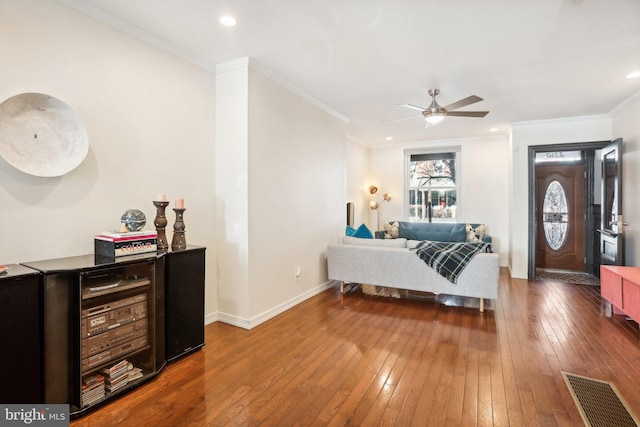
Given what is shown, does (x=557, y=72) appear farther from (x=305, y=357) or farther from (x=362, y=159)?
(x=362, y=159)

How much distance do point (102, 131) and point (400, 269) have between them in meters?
3.40

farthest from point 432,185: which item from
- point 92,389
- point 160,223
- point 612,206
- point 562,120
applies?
point 92,389

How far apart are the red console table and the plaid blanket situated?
53.8 inches

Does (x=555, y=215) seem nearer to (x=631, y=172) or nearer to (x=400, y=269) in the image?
(x=631, y=172)

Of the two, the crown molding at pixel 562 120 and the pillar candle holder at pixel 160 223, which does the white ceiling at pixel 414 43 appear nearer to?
the crown molding at pixel 562 120

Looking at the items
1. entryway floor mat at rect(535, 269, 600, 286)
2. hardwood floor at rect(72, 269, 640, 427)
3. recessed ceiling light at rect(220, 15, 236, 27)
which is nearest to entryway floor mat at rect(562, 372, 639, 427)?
hardwood floor at rect(72, 269, 640, 427)

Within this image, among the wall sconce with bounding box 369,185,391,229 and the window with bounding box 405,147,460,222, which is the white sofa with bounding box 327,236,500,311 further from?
the window with bounding box 405,147,460,222

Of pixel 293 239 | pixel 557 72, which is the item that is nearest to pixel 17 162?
pixel 293 239

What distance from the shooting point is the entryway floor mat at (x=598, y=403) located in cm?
191

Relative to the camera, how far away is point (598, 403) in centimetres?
208

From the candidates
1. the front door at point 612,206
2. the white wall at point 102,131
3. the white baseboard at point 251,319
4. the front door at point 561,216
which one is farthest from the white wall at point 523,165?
the white wall at point 102,131

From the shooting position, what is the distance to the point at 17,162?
2059mm

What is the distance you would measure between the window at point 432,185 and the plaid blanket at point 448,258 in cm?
344

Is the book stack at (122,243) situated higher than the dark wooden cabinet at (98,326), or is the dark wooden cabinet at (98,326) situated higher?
the book stack at (122,243)
